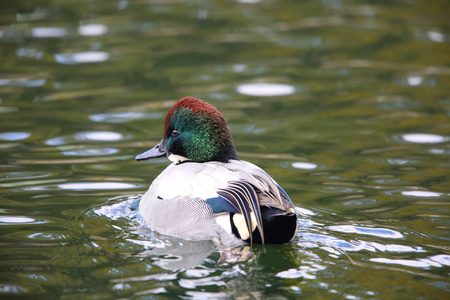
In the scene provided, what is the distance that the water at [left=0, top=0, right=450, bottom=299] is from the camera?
4930 mm

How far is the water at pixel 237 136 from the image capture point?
493 centimetres

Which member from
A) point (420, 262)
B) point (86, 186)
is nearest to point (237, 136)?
point (86, 186)

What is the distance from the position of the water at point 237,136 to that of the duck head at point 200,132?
81 cm

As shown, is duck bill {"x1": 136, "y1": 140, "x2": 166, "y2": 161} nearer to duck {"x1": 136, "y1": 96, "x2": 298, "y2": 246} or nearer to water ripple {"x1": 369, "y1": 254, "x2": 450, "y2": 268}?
duck {"x1": 136, "y1": 96, "x2": 298, "y2": 246}

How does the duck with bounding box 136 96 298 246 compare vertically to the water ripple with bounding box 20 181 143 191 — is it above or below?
above

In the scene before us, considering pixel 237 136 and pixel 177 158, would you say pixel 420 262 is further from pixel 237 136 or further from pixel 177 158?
pixel 237 136

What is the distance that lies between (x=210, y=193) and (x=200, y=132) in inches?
34.2

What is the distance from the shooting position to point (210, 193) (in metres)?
5.46

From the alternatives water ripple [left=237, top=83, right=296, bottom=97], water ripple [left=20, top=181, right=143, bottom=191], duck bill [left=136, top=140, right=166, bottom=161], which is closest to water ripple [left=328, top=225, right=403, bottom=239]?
duck bill [left=136, top=140, right=166, bottom=161]

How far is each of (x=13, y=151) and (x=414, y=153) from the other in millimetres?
4669

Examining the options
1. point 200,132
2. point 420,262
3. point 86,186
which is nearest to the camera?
point 420,262

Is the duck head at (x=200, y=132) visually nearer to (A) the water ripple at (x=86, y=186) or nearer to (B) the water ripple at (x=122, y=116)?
(A) the water ripple at (x=86, y=186)

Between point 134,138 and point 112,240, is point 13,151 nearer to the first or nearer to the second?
point 134,138

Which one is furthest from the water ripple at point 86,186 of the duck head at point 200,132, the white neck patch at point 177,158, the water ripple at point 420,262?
the water ripple at point 420,262
